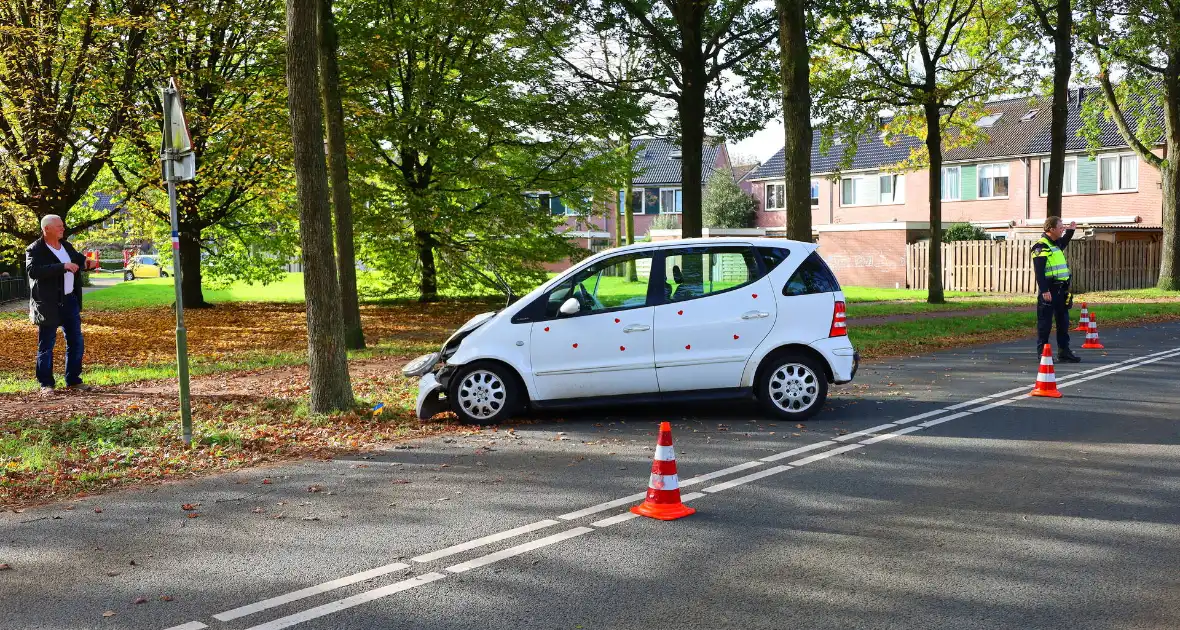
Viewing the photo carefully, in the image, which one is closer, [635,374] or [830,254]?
[635,374]

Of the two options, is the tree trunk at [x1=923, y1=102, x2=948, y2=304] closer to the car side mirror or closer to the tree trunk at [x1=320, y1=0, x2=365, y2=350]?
the tree trunk at [x1=320, y1=0, x2=365, y2=350]

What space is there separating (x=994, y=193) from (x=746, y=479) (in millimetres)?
44677

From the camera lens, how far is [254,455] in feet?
27.6

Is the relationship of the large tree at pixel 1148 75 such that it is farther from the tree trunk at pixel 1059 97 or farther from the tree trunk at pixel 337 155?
the tree trunk at pixel 337 155

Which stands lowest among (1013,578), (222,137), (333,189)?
(1013,578)

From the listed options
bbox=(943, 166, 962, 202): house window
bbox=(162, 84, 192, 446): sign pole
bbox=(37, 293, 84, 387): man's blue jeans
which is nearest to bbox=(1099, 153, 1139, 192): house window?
bbox=(943, 166, 962, 202): house window

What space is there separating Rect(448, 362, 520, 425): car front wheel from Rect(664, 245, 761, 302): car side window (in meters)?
1.76

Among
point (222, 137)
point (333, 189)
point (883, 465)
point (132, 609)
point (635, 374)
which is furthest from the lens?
point (222, 137)

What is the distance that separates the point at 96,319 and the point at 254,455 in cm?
1912

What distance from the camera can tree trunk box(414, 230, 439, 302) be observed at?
87.0 feet

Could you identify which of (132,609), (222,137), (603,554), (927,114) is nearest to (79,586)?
(132,609)

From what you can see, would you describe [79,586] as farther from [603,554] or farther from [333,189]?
[333,189]

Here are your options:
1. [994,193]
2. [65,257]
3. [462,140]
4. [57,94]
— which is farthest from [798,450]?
[994,193]

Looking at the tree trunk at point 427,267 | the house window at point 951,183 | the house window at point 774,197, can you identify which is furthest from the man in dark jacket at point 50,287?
the house window at point 774,197
